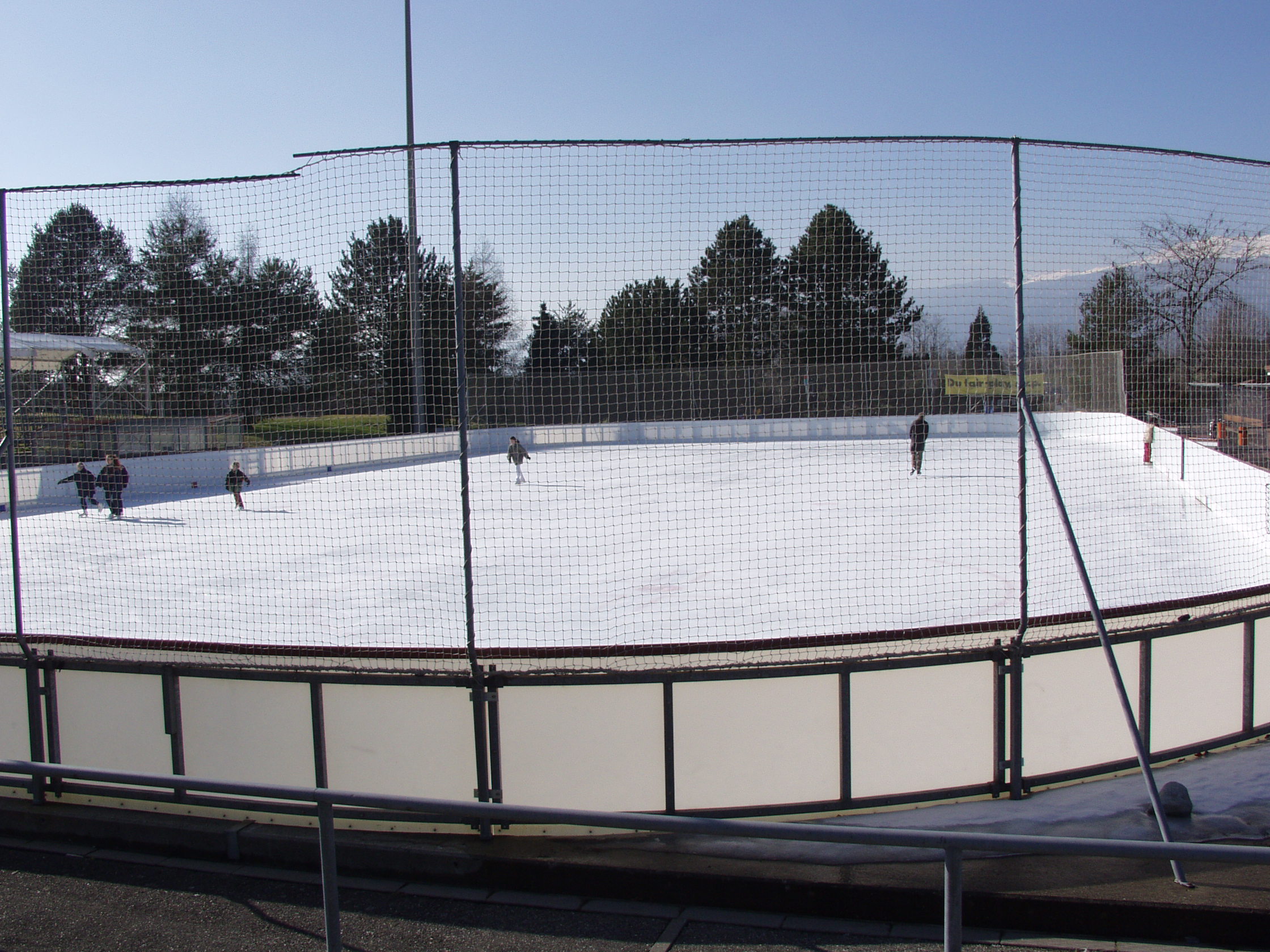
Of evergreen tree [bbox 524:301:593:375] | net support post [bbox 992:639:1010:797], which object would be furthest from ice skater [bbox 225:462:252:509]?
net support post [bbox 992:639:1010:797]

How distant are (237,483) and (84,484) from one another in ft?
10.4

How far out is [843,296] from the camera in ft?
16.9

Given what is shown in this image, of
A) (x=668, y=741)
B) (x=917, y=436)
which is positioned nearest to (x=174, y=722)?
(x=668, y=741)

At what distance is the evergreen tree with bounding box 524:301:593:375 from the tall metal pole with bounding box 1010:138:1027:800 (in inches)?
83.6

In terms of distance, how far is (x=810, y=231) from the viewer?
4.66 meters

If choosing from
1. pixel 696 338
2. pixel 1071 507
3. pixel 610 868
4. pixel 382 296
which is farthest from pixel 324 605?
pixel 1071 507

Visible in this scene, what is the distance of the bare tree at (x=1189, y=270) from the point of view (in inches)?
185

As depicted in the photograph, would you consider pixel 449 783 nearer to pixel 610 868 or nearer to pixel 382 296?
pixel 610 868

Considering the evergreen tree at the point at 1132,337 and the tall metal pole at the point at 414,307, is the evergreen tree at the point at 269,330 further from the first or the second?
the evergreen tree at the point at 1132,337

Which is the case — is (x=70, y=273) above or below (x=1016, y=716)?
above

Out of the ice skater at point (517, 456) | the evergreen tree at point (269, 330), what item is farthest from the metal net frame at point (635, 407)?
the ice skater at point (517, 456)

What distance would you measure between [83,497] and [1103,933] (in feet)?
43.8

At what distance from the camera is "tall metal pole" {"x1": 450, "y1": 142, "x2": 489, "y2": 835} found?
3609 mm

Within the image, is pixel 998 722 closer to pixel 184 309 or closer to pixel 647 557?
pixel 184 309
